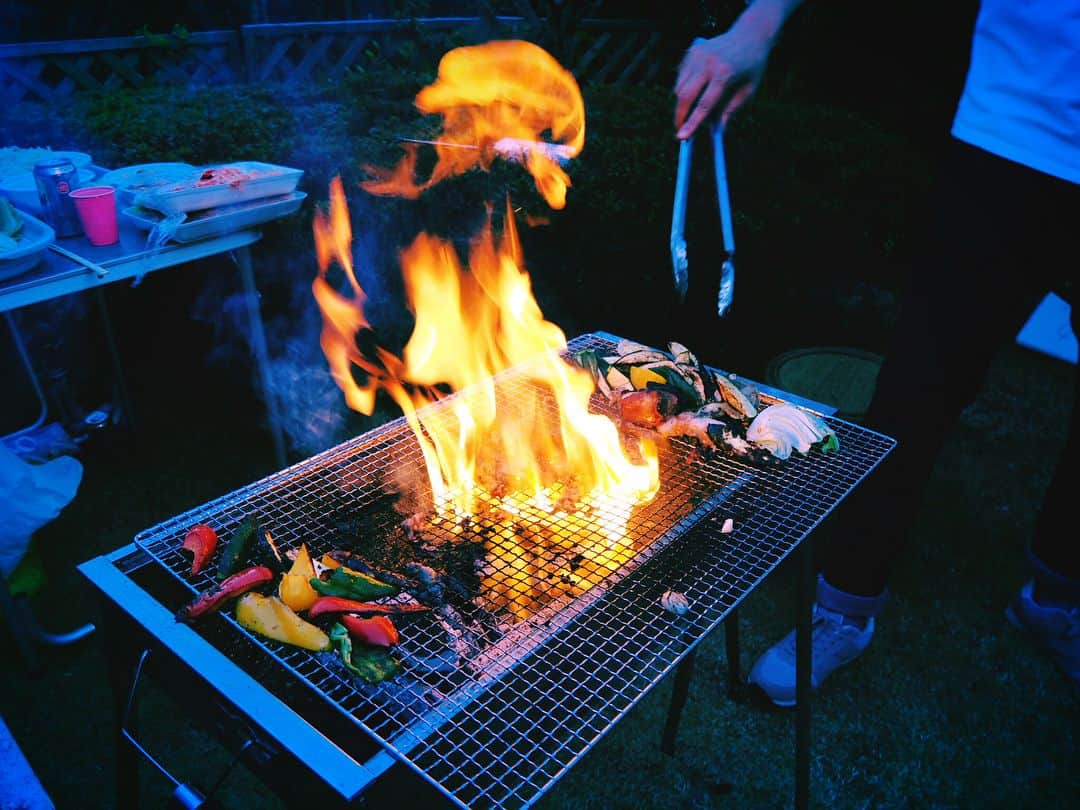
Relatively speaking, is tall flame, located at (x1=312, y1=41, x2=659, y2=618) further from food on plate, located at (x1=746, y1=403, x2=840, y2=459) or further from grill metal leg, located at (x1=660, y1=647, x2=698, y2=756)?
grill metal leg, located at (x1=660, y1=647, x2=698, y2=756)

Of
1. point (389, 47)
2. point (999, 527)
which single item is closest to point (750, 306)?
point (999, 527)

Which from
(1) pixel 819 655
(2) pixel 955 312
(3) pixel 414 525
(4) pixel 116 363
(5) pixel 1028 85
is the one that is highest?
(5) pixel 1028 85

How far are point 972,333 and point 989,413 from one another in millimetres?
3482

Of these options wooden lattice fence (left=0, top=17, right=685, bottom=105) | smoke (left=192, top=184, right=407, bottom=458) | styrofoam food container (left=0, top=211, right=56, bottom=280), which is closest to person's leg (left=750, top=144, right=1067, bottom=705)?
smoke (left=192, top=184, right=407, bottom=458)

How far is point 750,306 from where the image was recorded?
19.5 ft

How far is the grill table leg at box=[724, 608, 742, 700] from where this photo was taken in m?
3.09

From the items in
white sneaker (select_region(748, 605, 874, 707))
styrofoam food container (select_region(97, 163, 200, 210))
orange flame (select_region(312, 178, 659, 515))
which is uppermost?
styrofoam food container (select_region(97, 163, 200, 210))

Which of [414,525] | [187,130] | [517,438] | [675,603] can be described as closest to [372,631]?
[414,525]

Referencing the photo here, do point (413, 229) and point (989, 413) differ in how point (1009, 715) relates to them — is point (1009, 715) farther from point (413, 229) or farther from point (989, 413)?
point (413, 229)

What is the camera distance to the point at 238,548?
1770 millimetres

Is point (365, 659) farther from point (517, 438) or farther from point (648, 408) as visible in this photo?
point (648, 408)

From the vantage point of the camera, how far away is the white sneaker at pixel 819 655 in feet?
10.8

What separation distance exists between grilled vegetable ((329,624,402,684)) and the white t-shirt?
2.36m

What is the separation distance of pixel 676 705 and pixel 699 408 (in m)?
1.29
